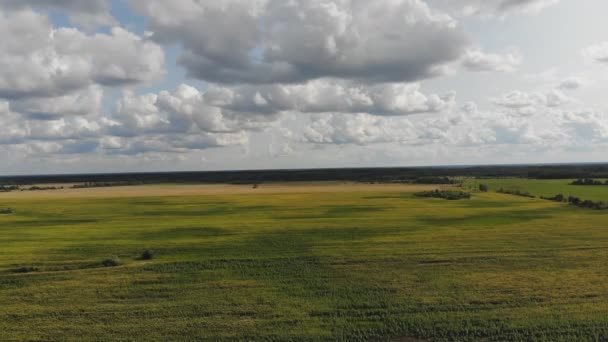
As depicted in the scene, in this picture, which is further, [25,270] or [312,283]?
[25,270]

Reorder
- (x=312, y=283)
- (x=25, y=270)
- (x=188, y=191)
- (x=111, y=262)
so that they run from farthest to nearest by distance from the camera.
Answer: (x=188, y=191) → (x=111, y=262) → (x=25, y=270) → (x=312, y=283)

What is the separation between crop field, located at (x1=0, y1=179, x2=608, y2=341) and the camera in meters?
22.9

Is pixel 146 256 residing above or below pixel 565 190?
below

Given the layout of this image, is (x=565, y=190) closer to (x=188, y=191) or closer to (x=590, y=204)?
(x=590, y=204)

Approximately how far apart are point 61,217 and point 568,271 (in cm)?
7231

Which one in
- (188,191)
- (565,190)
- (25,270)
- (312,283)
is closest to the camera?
(312,283)

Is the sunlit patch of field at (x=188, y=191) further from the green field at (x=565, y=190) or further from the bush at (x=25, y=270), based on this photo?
the bush at (x=25, y=270)

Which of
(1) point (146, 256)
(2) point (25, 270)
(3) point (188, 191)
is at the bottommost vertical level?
(2) point (25, 270)

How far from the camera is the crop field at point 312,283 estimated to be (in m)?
22.9

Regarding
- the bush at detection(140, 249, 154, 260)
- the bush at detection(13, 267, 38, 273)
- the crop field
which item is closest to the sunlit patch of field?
the crop field

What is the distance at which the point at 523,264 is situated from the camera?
33.7m

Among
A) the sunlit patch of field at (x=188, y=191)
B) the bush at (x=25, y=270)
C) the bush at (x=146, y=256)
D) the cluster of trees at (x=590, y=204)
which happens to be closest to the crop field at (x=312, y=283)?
the bush at (x=25, y=270)

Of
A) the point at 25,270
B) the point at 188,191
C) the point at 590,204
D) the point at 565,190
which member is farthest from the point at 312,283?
the point at 188,191

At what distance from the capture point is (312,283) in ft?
98.9
